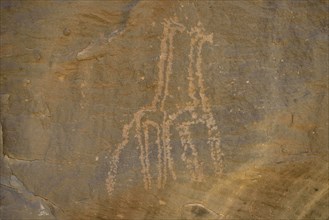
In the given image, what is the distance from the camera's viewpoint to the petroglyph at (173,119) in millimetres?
2121

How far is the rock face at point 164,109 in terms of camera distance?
2.09 m

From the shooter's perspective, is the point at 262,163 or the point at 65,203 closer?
the point at 262,163

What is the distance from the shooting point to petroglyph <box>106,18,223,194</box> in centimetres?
212

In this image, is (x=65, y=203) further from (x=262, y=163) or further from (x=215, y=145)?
(x=262, y=163)

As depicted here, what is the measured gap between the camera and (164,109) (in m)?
2.15

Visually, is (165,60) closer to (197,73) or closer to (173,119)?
(197,73)

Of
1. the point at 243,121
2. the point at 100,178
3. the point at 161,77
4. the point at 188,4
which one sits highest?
the point at 188,4

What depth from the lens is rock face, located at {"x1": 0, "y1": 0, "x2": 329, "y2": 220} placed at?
2.09 meters

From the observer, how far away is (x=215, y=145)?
6.93 ft

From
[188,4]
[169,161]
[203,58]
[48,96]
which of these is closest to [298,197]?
[169,161]

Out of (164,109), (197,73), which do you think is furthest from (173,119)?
(197,73)

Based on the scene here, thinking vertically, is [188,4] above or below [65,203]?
above

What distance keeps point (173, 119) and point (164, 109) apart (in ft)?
0.18

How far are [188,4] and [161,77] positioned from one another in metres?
0.31
